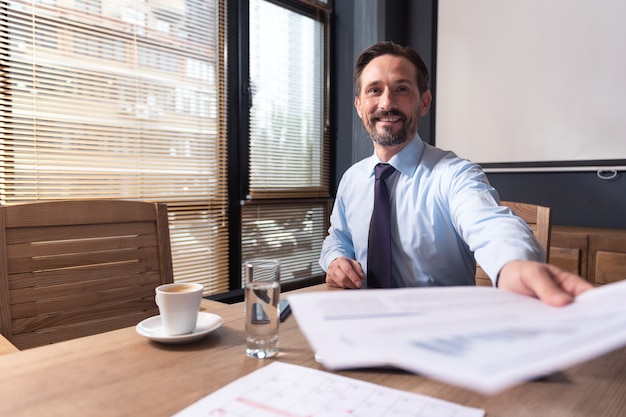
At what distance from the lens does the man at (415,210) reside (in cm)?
83

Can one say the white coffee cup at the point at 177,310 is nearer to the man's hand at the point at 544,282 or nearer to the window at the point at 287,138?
the man's hand at the point at 544,282

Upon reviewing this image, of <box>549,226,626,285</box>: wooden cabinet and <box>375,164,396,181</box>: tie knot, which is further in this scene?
<box>549,226,626,285</box>: wooden cabinet

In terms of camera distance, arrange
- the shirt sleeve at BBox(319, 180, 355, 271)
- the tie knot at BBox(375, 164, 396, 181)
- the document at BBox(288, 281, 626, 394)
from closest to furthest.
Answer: the document at BBox(288, 281, 626, 394) < the tie knot at BBox(375, 164, 396, 181) < the shirt sleeve at BBox(319, 180, 355, 271)

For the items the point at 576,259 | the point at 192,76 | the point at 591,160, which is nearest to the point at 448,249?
the point at 576,259

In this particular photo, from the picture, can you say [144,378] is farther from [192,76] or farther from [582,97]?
[582,97]

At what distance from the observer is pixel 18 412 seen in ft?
1.77

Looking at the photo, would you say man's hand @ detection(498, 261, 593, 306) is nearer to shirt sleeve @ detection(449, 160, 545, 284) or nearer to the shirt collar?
shirt sleeve @ detection(449, 160, 545, 284)

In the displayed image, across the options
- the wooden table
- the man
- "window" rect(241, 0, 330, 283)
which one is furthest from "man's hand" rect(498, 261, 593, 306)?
"window" rect(241, 0, 330, 283)

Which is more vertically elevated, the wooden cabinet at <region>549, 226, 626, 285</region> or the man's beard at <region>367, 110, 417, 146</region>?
the man's beard at <region>367, 110, 417, 146</region>

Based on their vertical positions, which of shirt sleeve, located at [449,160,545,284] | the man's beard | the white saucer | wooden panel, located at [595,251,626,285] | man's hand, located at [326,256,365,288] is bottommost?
wooden panel, located at [595,251,626,285]

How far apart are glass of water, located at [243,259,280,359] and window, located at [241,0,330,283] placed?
2.17 metres

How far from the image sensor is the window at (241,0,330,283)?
9.75 feet

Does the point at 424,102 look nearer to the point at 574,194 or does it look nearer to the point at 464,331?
the point at 574,194

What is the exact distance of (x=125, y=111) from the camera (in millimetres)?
2285
